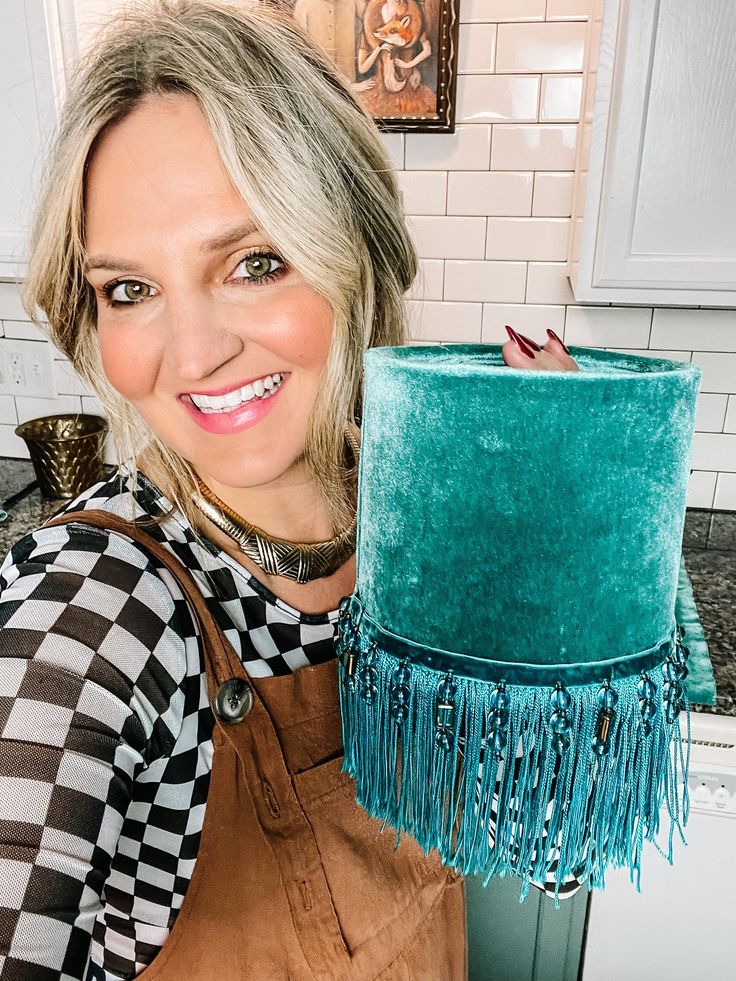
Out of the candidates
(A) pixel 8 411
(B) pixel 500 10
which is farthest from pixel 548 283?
(A) pixel 8 411

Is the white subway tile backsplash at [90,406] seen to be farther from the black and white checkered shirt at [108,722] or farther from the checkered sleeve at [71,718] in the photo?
the checkered sleeve at [71,718]

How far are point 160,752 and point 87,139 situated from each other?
556 mm

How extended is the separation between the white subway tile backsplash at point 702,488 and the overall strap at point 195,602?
4.49 feet

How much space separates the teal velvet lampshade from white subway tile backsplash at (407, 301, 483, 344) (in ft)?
4.16

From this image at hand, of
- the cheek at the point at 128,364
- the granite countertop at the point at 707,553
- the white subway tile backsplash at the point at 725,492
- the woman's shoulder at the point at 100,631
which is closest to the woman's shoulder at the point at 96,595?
the woman's shoulder at the point at 100,631

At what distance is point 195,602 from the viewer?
0.64 meters

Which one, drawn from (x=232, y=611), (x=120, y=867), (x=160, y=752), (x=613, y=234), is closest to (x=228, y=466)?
(x=232, y=611)

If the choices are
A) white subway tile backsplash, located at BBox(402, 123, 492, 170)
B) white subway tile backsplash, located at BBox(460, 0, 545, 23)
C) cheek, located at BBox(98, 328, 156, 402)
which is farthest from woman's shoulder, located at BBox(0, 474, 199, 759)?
white subway tile backsplash, located at BBox(460, 0, 545, 23)

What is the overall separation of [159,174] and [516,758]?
21.8 inches

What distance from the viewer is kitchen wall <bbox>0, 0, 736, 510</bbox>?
57.2 inches

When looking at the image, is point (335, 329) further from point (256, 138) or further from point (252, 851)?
point (252, 851)

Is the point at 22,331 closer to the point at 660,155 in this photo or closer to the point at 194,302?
the point at 194,302

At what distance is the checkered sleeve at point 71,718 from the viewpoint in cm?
45

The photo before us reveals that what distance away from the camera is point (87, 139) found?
25.3 inches
